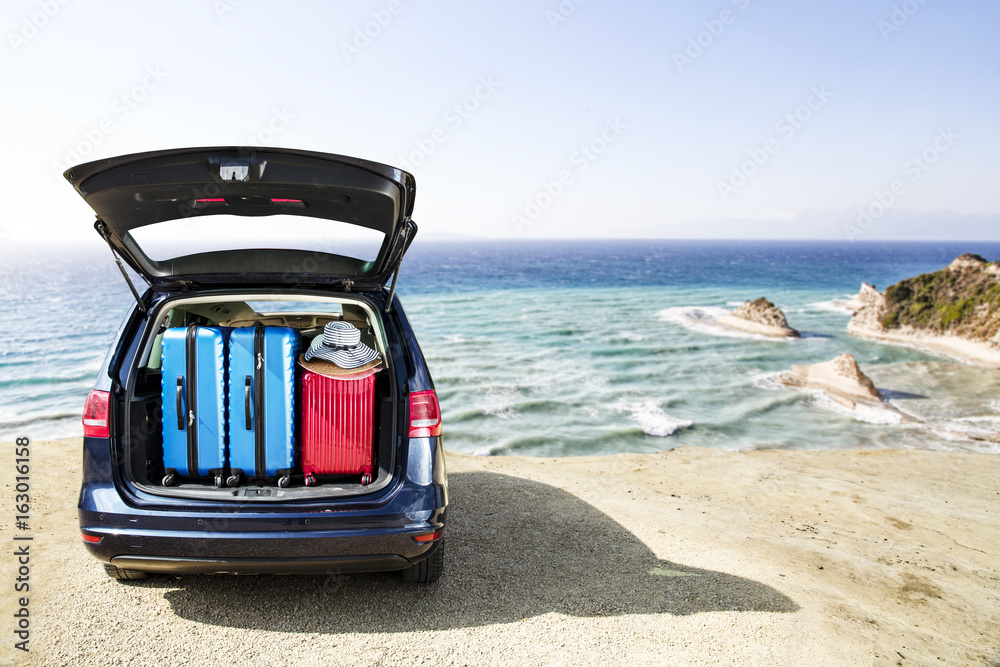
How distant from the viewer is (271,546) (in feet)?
9.43

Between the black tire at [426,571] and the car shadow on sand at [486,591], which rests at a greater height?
the black tire at [426,571]

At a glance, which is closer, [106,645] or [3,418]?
[106,645]

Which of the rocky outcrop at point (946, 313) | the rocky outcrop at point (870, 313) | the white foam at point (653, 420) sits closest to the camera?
the white foam at point (653, 420)

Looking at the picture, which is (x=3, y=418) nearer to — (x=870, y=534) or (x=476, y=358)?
(x=476, y=358)

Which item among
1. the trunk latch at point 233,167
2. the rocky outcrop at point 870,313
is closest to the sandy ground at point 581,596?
the trunk latch at point 233,167

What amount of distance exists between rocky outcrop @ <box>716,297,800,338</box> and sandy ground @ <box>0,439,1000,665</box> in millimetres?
18895

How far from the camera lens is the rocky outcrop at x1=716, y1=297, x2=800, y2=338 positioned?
23844 mm

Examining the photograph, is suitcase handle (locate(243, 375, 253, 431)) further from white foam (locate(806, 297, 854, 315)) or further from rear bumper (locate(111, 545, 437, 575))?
white foam (locate(806, 297, 854, 315))

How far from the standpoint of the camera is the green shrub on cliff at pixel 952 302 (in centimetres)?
2073

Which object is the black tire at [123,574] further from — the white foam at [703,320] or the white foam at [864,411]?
the white foam at [703,320]

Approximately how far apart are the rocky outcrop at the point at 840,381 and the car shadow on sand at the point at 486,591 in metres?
12.0

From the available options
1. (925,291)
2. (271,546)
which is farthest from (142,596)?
(925,291)

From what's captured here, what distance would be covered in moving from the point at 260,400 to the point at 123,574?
1336 mm

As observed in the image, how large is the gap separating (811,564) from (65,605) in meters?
4.75
